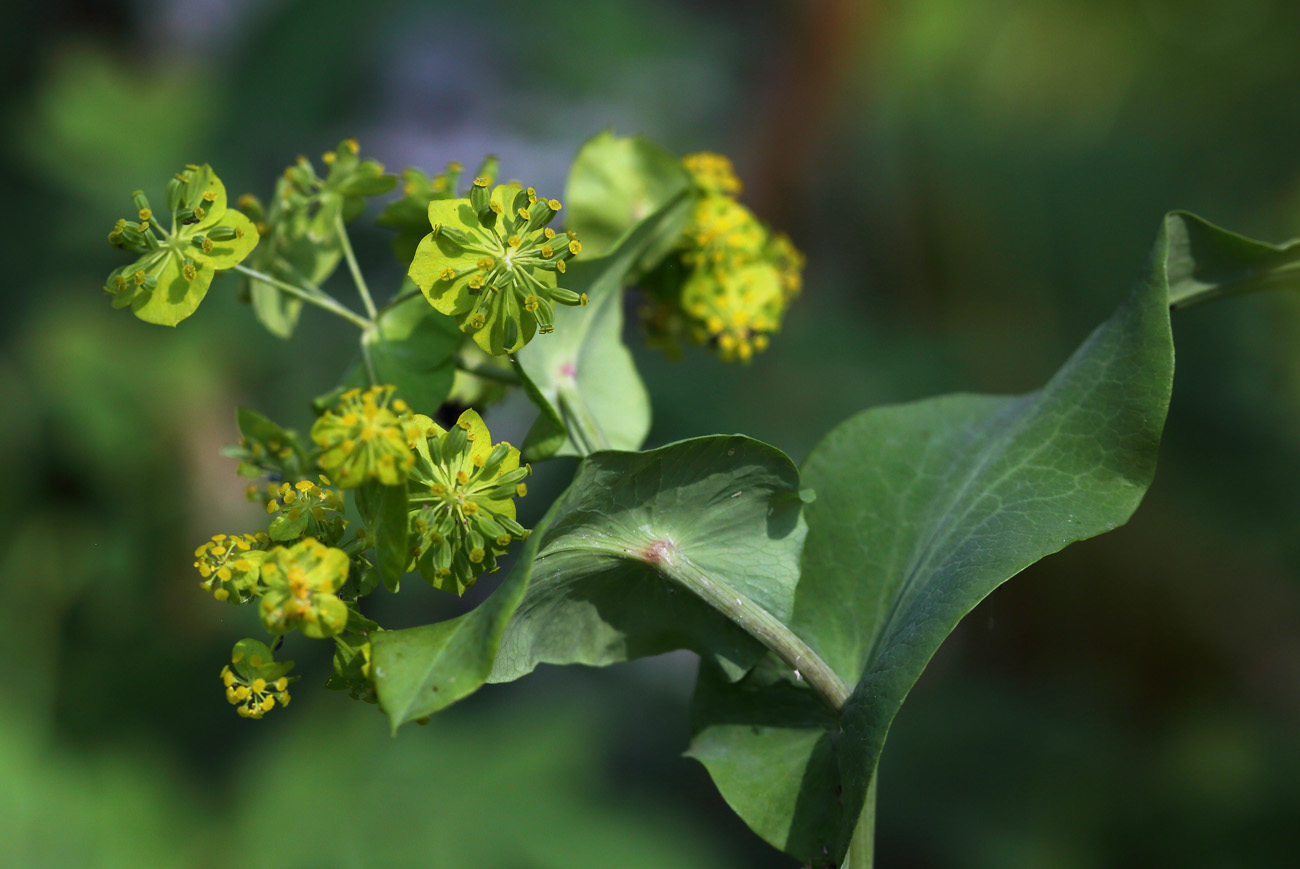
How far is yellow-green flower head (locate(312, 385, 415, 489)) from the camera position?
0.83 meters

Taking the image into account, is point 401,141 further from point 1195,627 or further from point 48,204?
point 1195,627

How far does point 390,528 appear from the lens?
34.4 inches

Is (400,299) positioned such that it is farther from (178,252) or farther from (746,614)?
(746,614)

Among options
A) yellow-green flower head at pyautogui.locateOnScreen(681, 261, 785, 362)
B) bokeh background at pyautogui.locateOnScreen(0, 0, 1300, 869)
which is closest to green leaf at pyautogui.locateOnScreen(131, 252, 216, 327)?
yellow-green flower head at pyautogui.locateOnScreen(681, 261, 785, 362)

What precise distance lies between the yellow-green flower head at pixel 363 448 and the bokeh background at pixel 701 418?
220 cm

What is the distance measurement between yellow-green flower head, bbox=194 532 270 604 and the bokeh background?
2.04m

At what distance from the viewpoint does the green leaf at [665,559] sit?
93 cm

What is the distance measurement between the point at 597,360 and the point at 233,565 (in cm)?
52

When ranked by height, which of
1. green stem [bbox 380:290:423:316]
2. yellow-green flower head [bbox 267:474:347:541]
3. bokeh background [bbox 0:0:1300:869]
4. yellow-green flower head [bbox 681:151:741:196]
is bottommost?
bokeh background [bbox 0:0:1300:869]

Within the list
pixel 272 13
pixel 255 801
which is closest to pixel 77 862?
pixel 255 801

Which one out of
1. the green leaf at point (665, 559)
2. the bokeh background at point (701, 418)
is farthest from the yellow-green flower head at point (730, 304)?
the bokeh background at point (701, 418)

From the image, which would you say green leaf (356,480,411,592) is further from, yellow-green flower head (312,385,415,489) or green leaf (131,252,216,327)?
A: green leaf (131,252,216,327)

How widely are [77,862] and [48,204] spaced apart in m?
3.08

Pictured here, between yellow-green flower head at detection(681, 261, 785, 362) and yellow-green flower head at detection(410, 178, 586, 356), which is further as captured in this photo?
yellow-green flower head at detection(681, 261, 785, 362)
